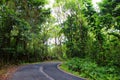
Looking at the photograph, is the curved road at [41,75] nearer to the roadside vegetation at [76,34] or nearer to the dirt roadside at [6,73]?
the dirt roadside at [6,73]

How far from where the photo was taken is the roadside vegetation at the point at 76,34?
24.5 m

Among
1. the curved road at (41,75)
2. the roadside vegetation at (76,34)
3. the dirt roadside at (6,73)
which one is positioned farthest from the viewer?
the roadside vegetation at (76,34)

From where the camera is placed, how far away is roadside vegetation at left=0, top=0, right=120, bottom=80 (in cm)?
2453

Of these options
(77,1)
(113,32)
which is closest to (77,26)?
(77,1)

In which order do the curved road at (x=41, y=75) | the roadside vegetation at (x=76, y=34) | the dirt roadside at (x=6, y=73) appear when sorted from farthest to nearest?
the roadside vegetation at (x=76, y=34) < the dirt roadside at (x=6, y=73) < the curved road at (x=41, y=75)

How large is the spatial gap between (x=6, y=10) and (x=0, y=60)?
8145 millimetres

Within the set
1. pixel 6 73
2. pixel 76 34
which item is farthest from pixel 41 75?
pixel 76 34

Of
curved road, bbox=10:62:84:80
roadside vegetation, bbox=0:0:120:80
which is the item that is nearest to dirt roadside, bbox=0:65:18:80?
curved road, bbox=10:62:84:80

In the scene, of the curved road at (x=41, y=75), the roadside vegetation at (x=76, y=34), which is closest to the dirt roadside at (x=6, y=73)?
the curved road at (x=41, y=75)

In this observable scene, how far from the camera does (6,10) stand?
32.4 metres

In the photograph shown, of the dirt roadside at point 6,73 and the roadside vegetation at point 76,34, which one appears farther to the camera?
the roadside vegetation at point 76,34

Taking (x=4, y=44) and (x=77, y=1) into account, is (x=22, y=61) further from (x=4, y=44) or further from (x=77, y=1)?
(x=77, y=1)

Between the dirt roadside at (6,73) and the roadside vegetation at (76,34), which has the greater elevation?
the roadside vegetation at (76,34)

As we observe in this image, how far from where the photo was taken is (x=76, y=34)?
3878cm
